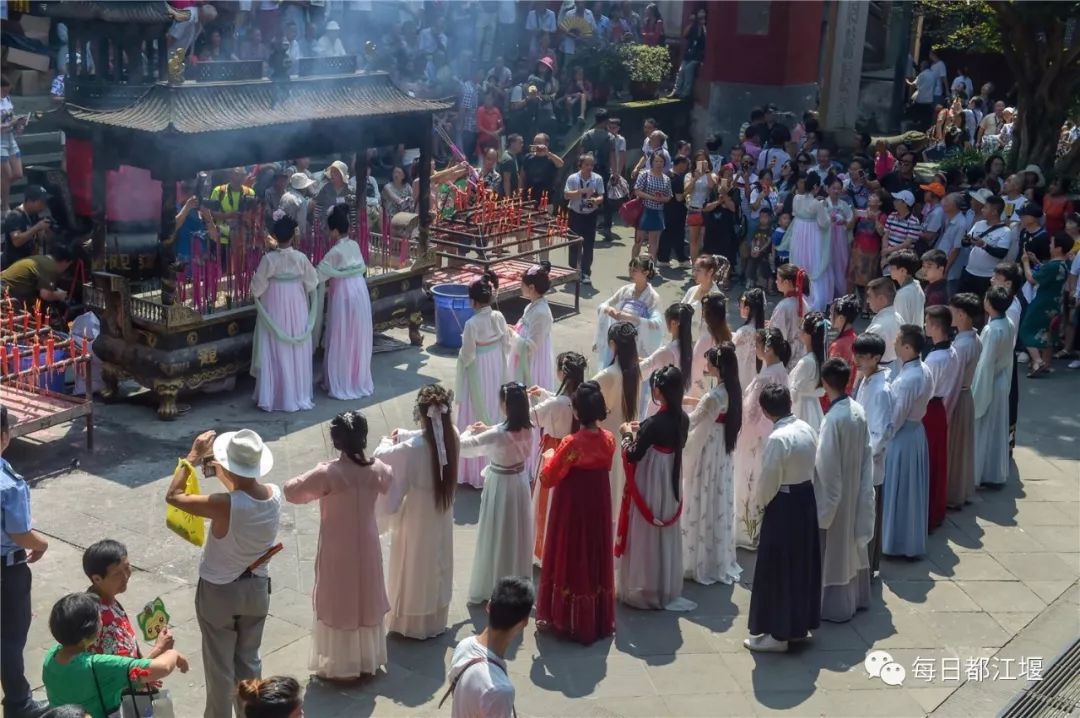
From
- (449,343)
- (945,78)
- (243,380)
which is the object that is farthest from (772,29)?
(243,380)

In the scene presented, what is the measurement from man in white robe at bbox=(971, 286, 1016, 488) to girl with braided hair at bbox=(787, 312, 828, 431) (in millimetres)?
1858

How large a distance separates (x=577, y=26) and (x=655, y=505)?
15882 mm

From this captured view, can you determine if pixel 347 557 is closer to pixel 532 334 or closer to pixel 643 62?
pixel 532 334

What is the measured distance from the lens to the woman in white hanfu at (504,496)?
25.2 feet

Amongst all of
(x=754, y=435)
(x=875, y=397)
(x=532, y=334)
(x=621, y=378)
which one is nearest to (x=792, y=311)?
(x=754, y=435)

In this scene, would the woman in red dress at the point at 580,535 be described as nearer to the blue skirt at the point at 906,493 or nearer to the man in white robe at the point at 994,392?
the blue skirt at the point at 906,493

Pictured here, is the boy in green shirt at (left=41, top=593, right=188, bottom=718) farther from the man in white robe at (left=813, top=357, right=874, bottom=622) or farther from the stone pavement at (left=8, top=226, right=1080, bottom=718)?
the man in white robe at (left=813, top=357, right=874, bottom=622)

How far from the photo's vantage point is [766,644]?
791cm

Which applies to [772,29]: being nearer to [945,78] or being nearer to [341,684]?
[945,78]

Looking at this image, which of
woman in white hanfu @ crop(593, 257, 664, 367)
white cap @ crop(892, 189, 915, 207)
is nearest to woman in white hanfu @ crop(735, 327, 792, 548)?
woman in white hanfu @ crop(593, 257, 664, 367)

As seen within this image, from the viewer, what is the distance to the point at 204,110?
10.9 m

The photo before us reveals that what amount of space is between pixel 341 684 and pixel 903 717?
313 centimetres

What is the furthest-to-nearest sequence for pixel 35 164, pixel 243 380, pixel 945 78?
1. pixel 945 78
2. pixel 35 164
3. pixel 243 380

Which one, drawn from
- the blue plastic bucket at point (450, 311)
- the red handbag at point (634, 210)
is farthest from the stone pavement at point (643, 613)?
the red handbag at point (634, 210)
